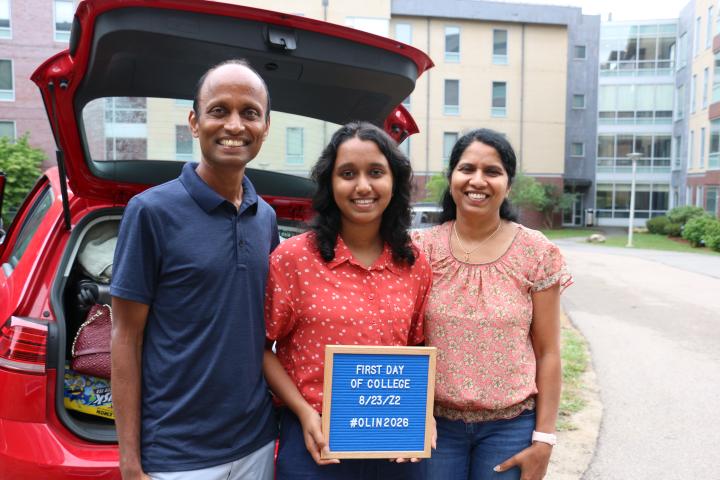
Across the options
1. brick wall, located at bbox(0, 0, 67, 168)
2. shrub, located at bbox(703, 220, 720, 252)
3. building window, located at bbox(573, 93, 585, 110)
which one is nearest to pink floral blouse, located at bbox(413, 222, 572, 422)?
shrub, located at bbox(703, 220, 720, 252)

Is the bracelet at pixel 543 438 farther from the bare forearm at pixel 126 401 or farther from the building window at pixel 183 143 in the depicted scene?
the building window at pixel 183 143

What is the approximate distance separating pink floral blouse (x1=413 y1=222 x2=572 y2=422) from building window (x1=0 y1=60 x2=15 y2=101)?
30.7 m

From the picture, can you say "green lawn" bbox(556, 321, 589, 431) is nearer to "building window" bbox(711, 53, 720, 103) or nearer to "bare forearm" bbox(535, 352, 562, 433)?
"bare forearm" bbox(535, 352, 562, 433)

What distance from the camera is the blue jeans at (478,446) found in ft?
6.94

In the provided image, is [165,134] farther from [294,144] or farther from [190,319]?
[190,319]

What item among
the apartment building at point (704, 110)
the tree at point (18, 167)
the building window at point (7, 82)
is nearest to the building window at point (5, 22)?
the building window at point (7, 82)

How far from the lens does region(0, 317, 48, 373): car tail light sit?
2.37 metres

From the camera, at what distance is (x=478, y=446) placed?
2.15 metres

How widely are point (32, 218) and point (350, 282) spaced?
2.98 m

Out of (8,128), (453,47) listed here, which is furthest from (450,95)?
(8,128)

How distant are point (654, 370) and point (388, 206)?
199 inches

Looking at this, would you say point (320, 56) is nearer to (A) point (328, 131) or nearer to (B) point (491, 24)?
(A) point (328, 131)

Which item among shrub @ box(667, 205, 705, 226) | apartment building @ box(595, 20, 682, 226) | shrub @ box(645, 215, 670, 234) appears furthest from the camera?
apartment building @ box(595, 20, 682, 226)

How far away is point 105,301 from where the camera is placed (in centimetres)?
326
